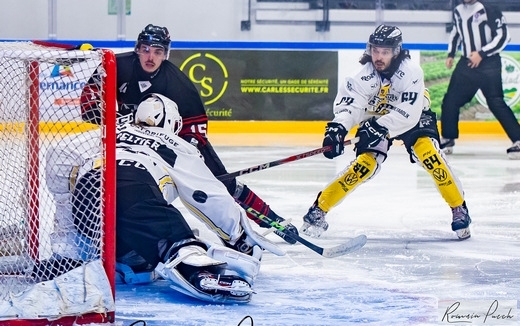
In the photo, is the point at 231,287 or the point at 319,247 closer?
the point at 231,287

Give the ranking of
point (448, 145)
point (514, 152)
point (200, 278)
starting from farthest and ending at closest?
point (448, 145) < point (514, 152) < point (200, 278)

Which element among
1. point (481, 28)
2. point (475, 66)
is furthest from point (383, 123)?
point (481, 28)

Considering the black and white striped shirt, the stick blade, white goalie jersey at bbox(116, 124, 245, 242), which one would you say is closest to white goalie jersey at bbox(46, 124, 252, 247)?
white goalie jersey at bbox(116, 124, 245, 242)

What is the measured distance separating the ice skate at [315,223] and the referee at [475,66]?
317cm

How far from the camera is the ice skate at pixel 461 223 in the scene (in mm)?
4062

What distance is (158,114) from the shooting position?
3123 millimetres

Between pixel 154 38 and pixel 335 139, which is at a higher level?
pixel 154 38

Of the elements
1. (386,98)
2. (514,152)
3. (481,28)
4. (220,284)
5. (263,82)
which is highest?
(481,28)

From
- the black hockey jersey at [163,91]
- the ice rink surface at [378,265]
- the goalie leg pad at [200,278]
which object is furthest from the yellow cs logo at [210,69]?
the goalie leg pad at [200,278]

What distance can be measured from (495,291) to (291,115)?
17.3 feet

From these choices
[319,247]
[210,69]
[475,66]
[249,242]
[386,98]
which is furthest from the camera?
[210,69]

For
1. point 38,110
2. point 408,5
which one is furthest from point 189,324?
point 408,5

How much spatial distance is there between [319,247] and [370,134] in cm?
68

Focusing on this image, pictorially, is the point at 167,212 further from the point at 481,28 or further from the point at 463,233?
the point at 481,28
